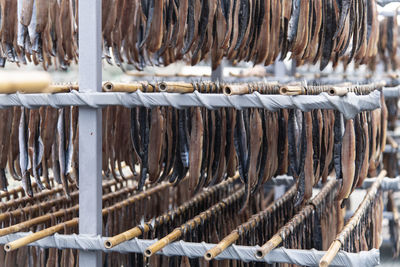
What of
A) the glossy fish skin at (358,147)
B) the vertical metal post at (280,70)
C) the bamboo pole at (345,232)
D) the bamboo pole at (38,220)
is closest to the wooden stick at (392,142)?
the vertical metal post at (280,70)

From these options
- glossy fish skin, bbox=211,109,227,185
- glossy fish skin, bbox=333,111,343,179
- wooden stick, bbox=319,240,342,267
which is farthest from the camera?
glossy fish skin, bbox=211,109,227,185

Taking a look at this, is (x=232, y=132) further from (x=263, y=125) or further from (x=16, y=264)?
(x=16, y=264)

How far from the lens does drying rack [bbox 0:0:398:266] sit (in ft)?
5.41

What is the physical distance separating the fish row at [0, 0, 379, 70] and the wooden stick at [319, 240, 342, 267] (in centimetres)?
78

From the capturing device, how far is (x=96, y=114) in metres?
1.84

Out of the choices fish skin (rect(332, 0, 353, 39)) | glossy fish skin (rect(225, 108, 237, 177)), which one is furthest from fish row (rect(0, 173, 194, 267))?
fish skin (rect(332, 0, 353, 39))

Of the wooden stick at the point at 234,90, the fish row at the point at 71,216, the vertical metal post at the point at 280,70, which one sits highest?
the vertical metal post at the point at 280,70

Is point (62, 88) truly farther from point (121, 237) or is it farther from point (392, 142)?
point (392, 142)

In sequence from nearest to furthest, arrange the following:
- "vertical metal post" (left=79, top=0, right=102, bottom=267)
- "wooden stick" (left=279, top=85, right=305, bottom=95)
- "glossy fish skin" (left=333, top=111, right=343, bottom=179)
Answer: "wooden stick" (left=279, top=85, right=305, bottom=95)
"glossy fish skin" (left=333, top=111, right=343, bottom=179)
"vertical metal post" (left=79, top=0, right=102, bottom=267)

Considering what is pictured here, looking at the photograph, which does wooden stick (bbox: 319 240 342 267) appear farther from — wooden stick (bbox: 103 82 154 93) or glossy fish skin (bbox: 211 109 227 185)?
wooden stick (bbox: 103 82 154 93)

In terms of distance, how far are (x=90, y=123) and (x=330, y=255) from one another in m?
0.92

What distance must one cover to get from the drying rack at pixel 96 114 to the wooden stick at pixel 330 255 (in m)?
0.03

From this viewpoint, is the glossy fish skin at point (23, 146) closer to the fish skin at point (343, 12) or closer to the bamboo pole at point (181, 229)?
the bamboo pole at point (181, 229)

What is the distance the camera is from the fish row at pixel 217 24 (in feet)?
6.56
